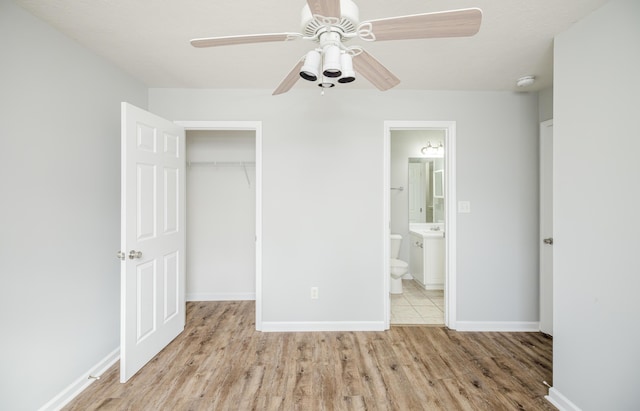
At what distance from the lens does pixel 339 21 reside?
107 cm

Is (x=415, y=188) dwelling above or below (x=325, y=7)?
below

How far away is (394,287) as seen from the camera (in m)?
3.78

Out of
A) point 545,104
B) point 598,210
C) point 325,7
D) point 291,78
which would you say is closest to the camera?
point 325,7

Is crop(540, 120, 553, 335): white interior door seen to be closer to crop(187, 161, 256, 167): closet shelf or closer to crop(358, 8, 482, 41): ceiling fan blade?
crop(358, 8, 482, 41): ceiling fan blade

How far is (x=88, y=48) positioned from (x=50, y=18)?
1.15 feet

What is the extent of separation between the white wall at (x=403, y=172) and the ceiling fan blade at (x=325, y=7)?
358 centimetres

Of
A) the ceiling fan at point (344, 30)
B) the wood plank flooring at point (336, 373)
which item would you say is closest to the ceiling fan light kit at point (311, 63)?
the ceiling fan at point (344, 30)

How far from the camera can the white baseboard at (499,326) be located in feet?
9.21

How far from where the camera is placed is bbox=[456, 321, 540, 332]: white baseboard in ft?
9.21

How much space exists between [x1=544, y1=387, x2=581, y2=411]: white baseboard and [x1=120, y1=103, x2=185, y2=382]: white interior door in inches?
113

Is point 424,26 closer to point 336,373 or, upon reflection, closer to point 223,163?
point 336,373

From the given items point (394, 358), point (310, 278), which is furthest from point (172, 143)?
point (394, 358)

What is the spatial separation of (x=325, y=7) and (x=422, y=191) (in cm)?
384

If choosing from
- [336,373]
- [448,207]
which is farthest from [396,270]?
[336,373]
